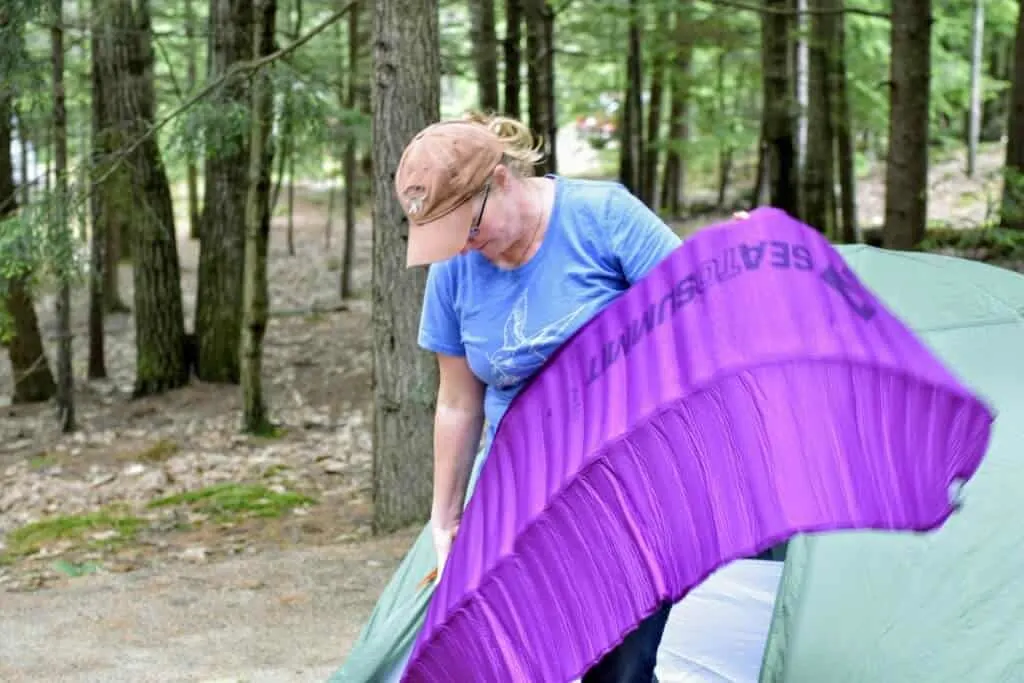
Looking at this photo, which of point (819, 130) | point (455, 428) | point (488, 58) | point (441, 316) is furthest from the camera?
point (819, 130)

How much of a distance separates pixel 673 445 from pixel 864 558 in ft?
3.73

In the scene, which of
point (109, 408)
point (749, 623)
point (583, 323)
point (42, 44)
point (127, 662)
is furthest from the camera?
point (42, 44)

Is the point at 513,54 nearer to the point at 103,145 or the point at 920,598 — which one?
the point at 103,145

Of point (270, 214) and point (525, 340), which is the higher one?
point (525, 340)

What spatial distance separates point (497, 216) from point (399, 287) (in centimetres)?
363

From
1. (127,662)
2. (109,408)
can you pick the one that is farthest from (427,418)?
(109,408)

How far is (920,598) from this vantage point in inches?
135

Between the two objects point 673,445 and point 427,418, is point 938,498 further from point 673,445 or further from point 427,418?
point 427,418

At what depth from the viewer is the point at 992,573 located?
11.2 ft

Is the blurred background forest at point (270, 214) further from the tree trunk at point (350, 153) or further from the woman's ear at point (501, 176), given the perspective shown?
the woman's ear at point (501, 176)

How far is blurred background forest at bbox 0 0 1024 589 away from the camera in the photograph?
705 centimetres

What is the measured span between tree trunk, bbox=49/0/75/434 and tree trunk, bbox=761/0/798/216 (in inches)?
237

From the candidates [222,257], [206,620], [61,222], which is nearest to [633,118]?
[222,257]

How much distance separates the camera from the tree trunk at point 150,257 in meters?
11.6
